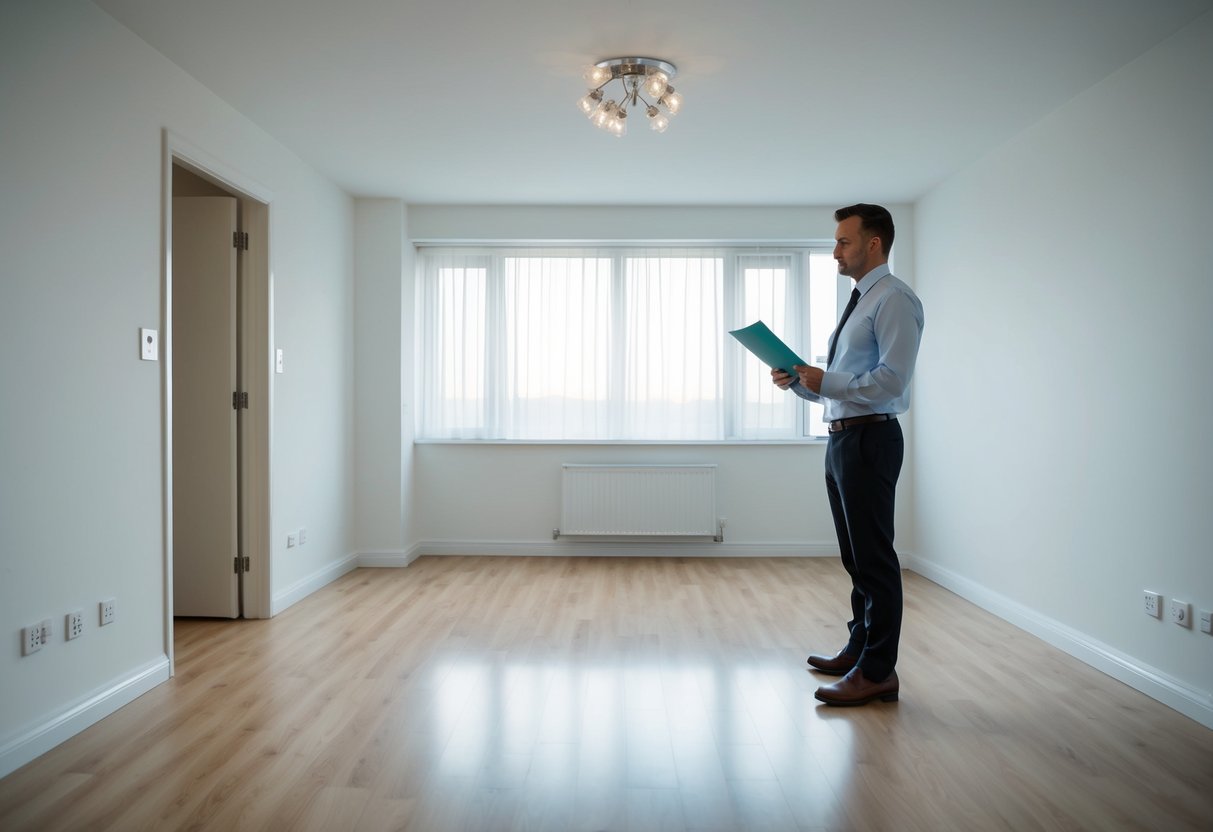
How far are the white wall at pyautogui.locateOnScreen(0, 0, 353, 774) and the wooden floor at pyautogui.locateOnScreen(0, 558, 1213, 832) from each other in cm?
24

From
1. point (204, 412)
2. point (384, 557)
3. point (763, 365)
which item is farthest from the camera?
point (763, 365)

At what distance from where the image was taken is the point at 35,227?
238 cm

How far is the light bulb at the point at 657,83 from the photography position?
310 centimetres

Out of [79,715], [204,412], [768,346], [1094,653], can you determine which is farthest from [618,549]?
[79,715]

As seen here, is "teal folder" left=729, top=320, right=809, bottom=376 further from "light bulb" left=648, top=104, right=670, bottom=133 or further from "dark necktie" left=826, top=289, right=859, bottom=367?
"light bulb" left=648, top=104, right=670, bottom=133

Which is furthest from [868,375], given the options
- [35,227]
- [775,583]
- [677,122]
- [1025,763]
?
[35,227]

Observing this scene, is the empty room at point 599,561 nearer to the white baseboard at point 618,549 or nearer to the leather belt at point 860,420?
the leather belt at point 860,420

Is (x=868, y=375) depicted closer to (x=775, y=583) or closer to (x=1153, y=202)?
(x=1153, y=202)

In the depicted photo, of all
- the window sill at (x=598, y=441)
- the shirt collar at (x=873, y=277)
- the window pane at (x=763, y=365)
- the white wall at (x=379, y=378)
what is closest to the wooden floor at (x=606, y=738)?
the white wall at (x=379, y=378)

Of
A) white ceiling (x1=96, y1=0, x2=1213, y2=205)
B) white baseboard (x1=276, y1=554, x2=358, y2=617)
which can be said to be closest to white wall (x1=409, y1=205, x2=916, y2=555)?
white baseboard (x1=276, y1=554, x2=358, y2=617)

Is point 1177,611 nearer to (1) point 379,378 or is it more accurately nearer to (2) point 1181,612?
(2) point 1181,612

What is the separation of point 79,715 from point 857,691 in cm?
262

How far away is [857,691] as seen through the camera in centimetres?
269

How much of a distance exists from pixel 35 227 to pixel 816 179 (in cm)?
396
